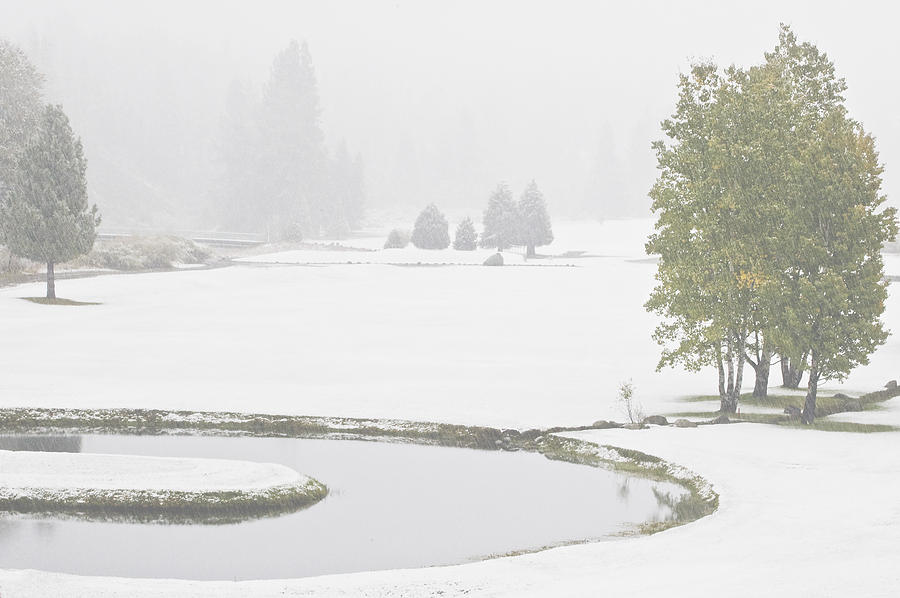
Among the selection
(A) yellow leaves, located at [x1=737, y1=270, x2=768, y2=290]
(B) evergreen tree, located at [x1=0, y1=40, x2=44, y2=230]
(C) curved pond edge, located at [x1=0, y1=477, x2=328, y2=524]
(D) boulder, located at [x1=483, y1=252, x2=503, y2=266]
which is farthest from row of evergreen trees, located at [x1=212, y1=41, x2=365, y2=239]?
(C) curved pond edge, located at [x1=0, y1=477, x2=328, y2=524]

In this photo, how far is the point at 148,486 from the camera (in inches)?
801

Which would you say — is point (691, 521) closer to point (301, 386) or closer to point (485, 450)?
point (485, 450)

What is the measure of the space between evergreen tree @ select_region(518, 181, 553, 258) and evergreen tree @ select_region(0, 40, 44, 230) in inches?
1908

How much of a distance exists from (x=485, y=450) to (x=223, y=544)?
32.2ft

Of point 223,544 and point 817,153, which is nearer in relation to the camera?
point 223,544

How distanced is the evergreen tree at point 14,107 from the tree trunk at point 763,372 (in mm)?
56603

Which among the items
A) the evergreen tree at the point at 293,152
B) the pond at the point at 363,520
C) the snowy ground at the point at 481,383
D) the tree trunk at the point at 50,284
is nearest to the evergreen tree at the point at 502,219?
the snowy ground at the point at 481,383

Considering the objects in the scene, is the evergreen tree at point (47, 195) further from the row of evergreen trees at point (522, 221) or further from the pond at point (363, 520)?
the row of evergreen trees at point (522, 221)

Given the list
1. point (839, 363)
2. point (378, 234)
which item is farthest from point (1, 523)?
point (378, 234)

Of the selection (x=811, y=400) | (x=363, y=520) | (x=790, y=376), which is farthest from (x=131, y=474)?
(x=790, y=376)

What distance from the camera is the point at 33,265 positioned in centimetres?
6494

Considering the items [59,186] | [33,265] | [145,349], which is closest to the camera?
[145,349]

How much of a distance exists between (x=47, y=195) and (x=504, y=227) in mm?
59395

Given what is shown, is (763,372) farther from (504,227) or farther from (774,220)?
(504,227)
